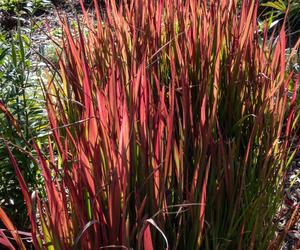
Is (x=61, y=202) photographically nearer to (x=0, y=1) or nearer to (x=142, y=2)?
(x=142, y=2)

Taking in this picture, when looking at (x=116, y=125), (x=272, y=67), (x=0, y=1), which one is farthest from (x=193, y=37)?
(x=0, y=1)

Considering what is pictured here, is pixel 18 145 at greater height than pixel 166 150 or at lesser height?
lesser

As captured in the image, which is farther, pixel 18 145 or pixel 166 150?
pixel 18 145

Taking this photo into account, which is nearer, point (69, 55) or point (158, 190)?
point (158, 190)

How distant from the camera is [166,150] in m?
1.34

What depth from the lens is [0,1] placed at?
6848 millimetres

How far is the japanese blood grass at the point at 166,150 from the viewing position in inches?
48.6

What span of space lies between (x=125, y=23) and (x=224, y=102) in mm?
568

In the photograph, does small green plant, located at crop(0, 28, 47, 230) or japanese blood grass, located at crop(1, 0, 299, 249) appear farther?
small green plant, located at crop(0, 28, 47, 230)

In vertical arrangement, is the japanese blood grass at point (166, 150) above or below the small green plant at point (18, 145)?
above

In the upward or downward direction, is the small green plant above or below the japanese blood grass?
below

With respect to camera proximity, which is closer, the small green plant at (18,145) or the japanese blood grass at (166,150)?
the japanese blood grass at (166,150)

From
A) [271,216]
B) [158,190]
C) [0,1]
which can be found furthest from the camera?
[0,1]

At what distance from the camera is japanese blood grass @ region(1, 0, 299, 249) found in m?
1.24
